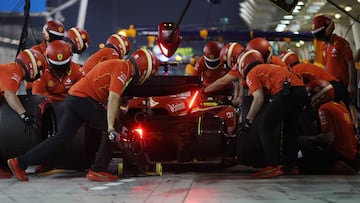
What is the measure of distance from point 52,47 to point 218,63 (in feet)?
9.67

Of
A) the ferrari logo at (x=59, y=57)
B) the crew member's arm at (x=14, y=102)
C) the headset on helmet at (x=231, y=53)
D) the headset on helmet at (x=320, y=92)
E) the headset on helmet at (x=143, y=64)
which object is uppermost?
the headset on helmet at (x=231, y=53)

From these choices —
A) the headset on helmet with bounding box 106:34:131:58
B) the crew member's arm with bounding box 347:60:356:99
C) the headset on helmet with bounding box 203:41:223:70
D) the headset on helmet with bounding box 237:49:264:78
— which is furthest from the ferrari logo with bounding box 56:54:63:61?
the crew member's arm with bounding box 347:60:356:99

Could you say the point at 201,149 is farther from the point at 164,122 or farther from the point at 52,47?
the point at 52,47

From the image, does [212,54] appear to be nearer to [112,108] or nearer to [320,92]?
[320,92]

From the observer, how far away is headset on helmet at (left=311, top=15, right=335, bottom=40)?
982 cm

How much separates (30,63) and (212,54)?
3.10m

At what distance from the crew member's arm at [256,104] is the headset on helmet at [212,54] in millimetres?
2335

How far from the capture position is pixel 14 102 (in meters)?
7.92

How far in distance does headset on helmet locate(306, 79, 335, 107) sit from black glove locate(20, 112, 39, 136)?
3663mm

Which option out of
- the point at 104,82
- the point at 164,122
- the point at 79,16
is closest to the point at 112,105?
the point at 104,82

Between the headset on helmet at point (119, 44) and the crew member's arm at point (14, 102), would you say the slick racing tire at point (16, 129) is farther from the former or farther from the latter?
the headset on helmet at point (119, 44)

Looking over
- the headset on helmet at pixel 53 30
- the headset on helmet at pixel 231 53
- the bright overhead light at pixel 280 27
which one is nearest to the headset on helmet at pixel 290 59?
the headset on helmet at pixel 231 53

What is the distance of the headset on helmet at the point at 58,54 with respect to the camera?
8.41 meters

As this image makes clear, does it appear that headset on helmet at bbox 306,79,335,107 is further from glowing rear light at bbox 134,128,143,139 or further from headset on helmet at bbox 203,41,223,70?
glowing rear light at bbox 134,128,143,139
